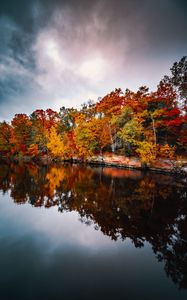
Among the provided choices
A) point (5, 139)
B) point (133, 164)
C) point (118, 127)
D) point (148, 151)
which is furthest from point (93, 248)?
point (5, 139)

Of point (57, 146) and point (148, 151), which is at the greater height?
point (57, 146)

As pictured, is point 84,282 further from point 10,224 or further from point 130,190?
point 130,190

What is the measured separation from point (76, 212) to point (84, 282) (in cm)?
488

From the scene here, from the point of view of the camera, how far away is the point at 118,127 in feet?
97.9

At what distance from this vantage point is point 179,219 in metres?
7.91

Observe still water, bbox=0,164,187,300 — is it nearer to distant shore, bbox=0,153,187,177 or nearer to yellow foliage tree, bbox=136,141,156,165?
distant shore, bbox=0,153,187,177

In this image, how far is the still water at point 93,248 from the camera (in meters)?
4.05

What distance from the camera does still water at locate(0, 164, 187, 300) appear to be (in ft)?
13.3

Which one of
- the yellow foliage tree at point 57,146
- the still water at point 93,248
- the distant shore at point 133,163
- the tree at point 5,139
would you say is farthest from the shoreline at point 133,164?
the tree at point 5,139

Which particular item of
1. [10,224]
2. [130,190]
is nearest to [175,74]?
[130,190]

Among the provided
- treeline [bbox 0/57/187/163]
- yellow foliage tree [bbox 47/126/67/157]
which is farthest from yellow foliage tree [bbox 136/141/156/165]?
yellow foliage tree [bbox 47/126/67/157]

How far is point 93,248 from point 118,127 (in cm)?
2543

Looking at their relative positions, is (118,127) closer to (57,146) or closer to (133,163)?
(133,163)

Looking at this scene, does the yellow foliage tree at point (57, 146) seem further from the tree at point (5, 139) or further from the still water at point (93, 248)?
the still water at point (93, 248)
